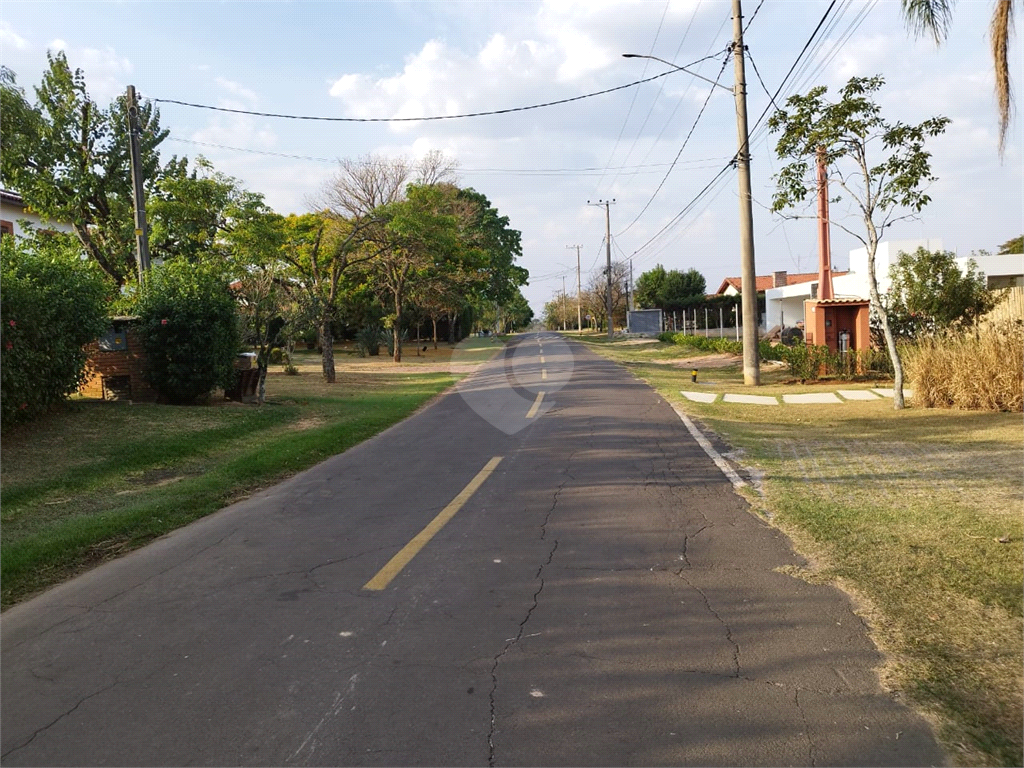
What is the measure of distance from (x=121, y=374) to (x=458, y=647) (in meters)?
13.7

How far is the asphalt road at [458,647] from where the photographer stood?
352 cm

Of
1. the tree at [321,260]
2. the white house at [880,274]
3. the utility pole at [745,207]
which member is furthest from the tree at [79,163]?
the white house at [880,274]

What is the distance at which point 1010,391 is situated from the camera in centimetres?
1262

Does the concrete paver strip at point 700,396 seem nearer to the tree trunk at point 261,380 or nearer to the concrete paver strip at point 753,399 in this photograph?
the concrete paver strip at point 753,399

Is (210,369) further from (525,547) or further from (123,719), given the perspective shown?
(123,719)

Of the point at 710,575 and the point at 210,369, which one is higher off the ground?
the point at 210,369

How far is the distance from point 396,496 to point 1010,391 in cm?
1012

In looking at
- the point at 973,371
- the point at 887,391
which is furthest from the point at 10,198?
the point at 973,371

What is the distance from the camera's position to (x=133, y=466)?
35.1 ft

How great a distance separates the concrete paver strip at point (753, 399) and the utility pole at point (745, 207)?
184cm

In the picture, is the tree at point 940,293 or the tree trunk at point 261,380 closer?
the tree trunk at point 261,380

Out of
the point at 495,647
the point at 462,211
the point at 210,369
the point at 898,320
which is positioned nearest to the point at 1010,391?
the point at 898,320

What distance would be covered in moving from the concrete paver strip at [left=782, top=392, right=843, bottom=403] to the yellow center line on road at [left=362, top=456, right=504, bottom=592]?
9.53 metres

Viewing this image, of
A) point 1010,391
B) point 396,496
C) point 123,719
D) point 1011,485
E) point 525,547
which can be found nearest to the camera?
point 123,719
